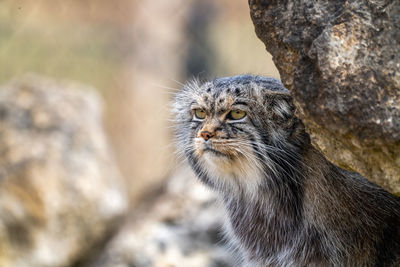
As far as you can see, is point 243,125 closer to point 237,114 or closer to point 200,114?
point 237,114

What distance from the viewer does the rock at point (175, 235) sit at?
480 centimetres

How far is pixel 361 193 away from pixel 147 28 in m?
4.60

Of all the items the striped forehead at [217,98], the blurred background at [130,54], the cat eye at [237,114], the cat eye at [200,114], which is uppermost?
the blurred background at [130,54]

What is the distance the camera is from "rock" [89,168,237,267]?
480 cm

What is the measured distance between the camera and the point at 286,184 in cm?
287

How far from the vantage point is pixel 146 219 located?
210 inches

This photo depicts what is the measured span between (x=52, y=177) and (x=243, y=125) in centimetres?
282

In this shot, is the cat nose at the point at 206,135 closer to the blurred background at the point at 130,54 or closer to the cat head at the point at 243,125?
the cat head at the point at 243,125

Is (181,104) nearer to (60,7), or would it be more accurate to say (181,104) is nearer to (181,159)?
(181,159)

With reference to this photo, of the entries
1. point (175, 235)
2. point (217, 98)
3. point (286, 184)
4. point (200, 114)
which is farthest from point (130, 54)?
point (286, 184)

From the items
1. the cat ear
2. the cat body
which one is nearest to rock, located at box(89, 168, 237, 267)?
the cat body

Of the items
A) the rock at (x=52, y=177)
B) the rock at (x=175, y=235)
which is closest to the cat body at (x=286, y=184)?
the rock at (x=175, y=235)

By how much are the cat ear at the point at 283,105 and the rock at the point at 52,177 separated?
2.95m

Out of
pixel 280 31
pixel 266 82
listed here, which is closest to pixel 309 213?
pixel 266 82
